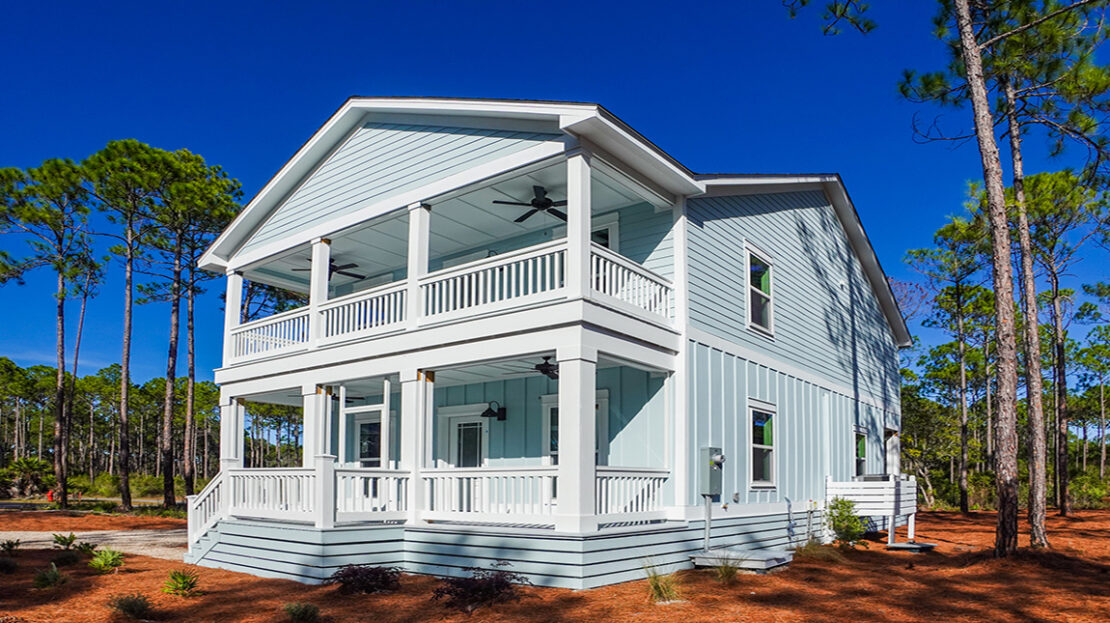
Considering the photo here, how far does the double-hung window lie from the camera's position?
43.8ft

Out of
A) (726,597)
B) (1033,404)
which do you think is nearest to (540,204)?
(726,597)

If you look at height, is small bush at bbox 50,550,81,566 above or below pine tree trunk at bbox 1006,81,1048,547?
below

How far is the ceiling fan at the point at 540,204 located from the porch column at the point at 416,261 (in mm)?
1202

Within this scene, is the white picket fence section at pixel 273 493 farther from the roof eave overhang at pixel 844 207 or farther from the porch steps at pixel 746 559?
the roof eave overhang at pixel 844 207

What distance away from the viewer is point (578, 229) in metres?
9.88

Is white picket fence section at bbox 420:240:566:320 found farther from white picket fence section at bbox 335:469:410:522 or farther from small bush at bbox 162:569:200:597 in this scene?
small bush at bbox 162:569:200:597

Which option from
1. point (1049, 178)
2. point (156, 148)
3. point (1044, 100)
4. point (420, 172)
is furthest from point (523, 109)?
point (156, 148)

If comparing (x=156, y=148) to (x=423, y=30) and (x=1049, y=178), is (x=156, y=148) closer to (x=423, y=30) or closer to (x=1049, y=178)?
(x=423, y=30)

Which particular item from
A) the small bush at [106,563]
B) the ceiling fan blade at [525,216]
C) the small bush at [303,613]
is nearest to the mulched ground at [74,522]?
the small bush at [106,563]

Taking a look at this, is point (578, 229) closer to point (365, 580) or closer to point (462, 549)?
point (462, 549)

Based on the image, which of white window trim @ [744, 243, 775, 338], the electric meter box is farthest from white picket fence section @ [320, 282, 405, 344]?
white window trim @ [744, 243, 775, 338]

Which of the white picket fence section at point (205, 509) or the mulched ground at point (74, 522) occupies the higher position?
the white picket fence section at point (205, 509)

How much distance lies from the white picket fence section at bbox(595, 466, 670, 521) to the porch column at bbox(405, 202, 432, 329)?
12.3 feet

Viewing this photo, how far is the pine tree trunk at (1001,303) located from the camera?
36.0 ft
